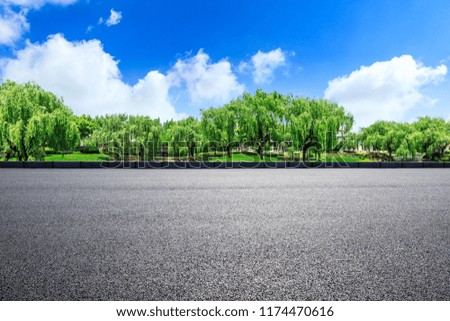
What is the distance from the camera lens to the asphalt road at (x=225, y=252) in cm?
319

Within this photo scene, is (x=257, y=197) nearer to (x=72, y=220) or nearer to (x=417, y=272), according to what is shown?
(x=72, y=220)

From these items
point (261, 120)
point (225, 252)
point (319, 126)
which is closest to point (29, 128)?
point (261, 120)

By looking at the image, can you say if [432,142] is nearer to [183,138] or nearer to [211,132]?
[211,132]

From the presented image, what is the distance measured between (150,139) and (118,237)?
28.8m

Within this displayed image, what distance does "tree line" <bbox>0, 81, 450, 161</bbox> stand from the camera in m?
28.5

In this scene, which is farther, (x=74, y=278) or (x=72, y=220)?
(x=72, y=220)

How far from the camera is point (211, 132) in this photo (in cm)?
3697

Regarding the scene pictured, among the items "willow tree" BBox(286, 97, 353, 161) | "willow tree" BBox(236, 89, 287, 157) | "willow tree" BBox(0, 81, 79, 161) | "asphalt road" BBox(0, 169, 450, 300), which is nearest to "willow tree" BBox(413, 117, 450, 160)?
"willow tree" BBox(286, 97, 353, 161)

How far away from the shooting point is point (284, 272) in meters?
3.64

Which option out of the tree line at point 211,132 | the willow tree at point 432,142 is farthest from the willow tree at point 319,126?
the willow tree at point 432,142

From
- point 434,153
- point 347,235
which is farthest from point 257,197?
point 434,153

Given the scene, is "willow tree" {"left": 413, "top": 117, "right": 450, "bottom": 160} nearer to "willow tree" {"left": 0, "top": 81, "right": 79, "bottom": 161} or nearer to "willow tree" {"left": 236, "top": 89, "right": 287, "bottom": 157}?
"willow tree" {"left": 236, "top": 89, "right": 287, "bottom": 157}

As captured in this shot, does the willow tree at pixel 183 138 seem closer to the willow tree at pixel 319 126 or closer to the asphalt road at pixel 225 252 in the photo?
the willow tree at pixel 319 126

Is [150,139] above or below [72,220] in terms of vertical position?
above
